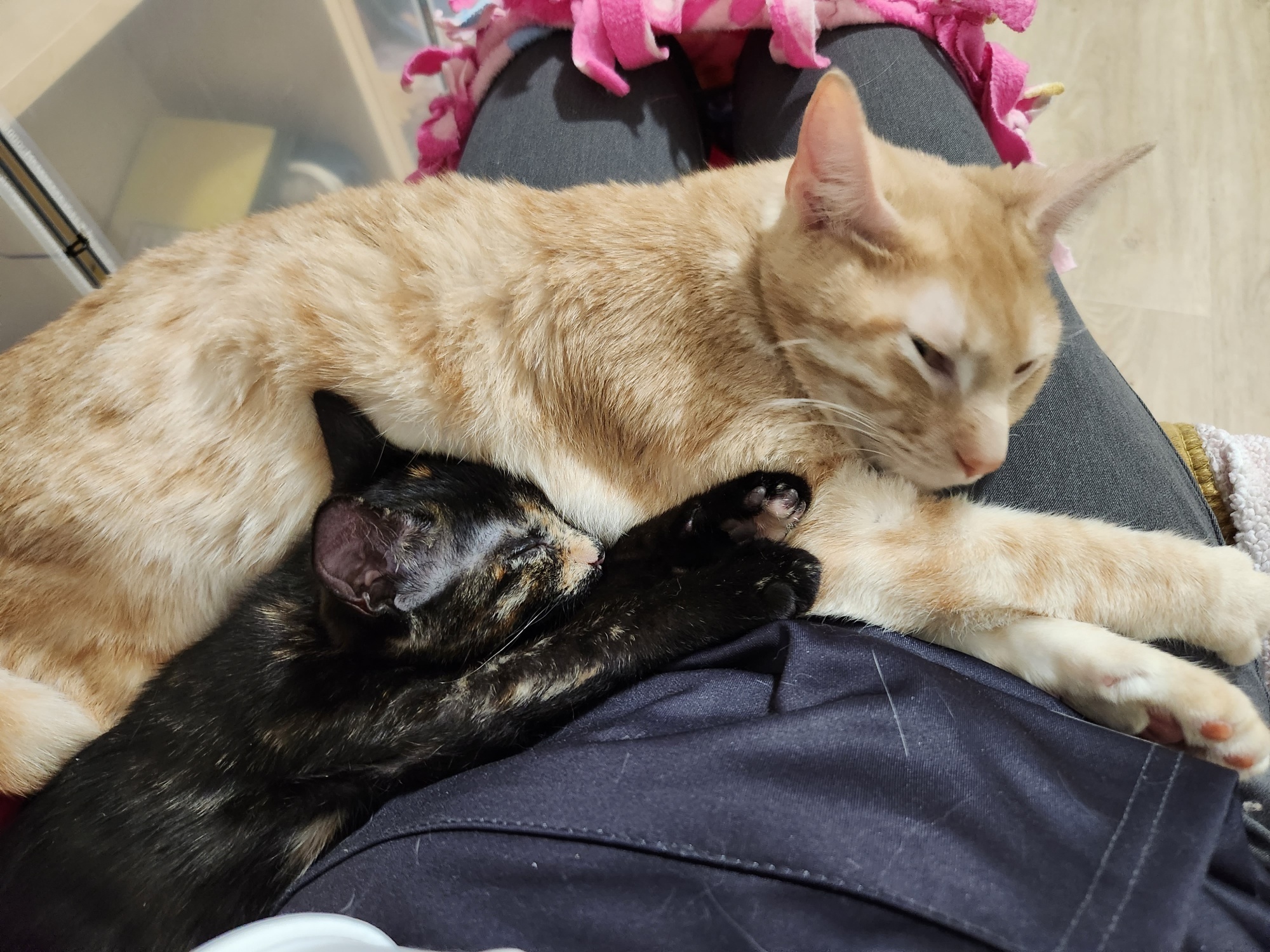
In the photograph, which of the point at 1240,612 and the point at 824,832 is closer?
the point at 824,832

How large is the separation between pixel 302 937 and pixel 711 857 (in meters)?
0.34

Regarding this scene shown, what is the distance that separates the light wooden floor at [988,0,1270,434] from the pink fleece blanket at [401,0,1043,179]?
72cm

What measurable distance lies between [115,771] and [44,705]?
162 millimetres

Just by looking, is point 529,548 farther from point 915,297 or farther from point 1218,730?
point 1218,730

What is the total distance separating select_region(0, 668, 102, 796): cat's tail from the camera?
95 cm

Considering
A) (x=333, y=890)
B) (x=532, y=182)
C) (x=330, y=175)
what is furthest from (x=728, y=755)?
(x=330, y=175)

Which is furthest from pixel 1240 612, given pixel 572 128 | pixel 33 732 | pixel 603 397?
pixel 33 732

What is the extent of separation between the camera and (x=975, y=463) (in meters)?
0.90

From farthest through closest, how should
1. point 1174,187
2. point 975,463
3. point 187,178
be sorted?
1. point 1174,187
2. point 187,178
3. point 975,463

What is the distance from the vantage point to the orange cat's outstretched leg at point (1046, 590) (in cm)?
85

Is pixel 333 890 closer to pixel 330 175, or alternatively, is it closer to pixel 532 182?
pixel 532 182

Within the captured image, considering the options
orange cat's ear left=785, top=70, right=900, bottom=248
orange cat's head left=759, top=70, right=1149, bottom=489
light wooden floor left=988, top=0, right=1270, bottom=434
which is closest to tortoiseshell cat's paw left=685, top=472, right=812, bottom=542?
orange cat's head left=759, top=70, right=1149, bottom=489

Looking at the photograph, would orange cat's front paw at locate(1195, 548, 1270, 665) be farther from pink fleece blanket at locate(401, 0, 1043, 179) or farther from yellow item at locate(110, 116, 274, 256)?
yellow item at locate(110, 116, 274, 256)

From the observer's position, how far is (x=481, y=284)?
1.03 metres
